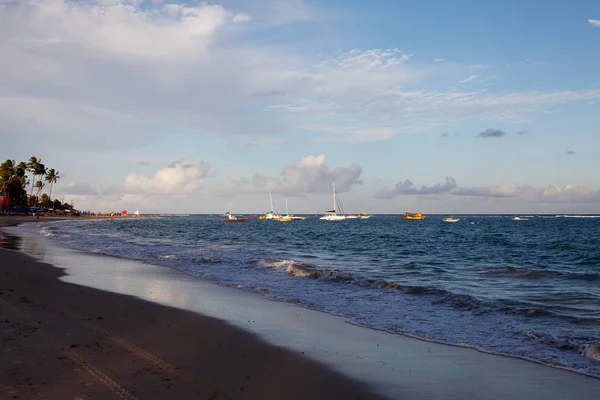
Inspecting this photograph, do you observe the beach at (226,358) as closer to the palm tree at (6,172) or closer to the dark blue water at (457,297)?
the dark blue water at (457,297)

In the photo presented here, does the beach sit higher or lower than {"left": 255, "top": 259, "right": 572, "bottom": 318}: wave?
higher

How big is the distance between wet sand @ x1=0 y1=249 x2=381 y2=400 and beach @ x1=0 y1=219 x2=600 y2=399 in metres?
0.02

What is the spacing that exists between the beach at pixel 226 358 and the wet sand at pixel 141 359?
0.9 inches

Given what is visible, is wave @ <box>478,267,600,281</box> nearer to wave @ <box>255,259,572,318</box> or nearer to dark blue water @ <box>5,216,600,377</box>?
dark blue water @ <box>5,216,600,377</box>

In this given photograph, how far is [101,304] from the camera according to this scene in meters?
14.7

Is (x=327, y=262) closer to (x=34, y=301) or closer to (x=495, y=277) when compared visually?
(x=495, y=277)

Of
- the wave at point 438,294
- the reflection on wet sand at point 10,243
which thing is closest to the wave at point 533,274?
the wave at point 438,294

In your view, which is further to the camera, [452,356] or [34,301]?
[34,301]

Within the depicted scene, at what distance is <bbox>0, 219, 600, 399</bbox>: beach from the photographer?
25.3 feet

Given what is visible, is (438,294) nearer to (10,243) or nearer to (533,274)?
(533,274)

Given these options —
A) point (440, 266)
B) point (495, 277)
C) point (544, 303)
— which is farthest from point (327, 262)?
point (544, 303)

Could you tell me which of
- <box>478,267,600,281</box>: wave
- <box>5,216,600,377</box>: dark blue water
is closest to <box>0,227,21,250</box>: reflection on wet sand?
<box>5,216,600,377</box>: dark blue water

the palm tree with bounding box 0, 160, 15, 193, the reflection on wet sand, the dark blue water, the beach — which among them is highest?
the palm tree with bounding box 0, 160, 15, 193

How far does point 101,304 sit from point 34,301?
1918 mm
